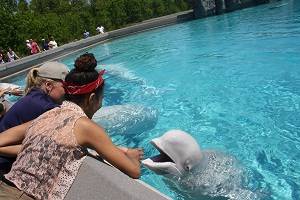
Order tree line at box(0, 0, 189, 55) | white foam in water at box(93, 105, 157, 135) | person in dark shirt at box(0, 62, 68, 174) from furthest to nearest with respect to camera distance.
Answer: tree line at box(0, 0, 189, 55)
white foam in water at box(93, 105, 157, 135)
person in dark shirt at box(0, 62, 68, 174)

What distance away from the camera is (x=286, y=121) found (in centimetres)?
754

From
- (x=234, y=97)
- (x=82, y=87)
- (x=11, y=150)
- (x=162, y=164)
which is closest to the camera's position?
(x=82, y=87)

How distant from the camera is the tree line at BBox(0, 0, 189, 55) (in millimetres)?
27516

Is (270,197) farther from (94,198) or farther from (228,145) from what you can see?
(94,198)

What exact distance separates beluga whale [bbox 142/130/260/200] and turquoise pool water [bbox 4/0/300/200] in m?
0.22

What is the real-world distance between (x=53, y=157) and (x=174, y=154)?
189 centimetres

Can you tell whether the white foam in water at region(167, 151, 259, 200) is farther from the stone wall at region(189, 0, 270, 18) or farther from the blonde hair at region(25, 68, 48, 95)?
the stone wall at region(189, 0, 270, 18)

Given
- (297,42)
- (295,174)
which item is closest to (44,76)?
(295,174)

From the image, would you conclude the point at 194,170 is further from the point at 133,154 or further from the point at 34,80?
the point at 34,80

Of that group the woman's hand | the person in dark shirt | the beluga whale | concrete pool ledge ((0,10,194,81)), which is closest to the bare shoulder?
the woman's hand

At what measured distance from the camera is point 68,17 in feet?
122

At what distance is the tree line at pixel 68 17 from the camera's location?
27.5m

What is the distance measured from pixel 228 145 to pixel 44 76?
13.6ft

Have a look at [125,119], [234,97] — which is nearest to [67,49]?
[234,97]
